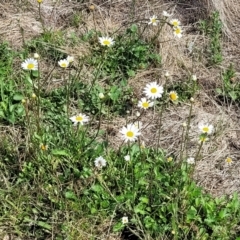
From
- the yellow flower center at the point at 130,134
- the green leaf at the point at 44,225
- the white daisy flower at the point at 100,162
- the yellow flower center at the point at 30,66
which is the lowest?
the green leaf at the point at 44,225

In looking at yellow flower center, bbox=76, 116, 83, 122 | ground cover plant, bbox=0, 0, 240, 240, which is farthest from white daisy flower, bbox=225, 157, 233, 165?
yellow flower center, bbox=76, 116, 83, 122

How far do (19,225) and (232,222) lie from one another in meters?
1.10

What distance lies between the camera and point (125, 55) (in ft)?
11.0

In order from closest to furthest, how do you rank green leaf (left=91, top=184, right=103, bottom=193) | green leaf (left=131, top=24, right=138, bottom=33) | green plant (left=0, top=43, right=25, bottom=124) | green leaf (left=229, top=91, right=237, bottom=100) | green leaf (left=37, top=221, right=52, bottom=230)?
green leaf (left=37, top=221, right=52, bottom=230) → green leaf (left=91, top=184, right=103, bottom=193) → green plant (left=0, top=43, right=25, bottom=124) → green leaf (left=229, top=91, right=237, bottom=100) → green leaf (left=131, top=24, right=138, bottom=33)

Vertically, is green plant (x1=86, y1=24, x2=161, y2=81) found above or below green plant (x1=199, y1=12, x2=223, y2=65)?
below

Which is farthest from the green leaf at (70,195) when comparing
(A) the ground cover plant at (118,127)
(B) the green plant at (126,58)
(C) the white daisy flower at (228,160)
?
(B) the green plant at (126,58)

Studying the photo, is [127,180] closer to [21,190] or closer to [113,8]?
[21,190]

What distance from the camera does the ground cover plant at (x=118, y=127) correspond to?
2473 millimetres

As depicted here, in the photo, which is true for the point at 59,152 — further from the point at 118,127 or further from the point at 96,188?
the point at 118,127

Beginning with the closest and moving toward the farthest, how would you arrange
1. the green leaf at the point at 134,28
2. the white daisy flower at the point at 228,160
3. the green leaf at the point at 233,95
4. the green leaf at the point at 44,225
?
the green leaf at the point at 44,225 → the white daisy flower at the point at 228,160 → the green leaf at the point at 233,95 → the green leaf at the point at 134,28

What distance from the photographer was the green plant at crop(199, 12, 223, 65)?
3.48m

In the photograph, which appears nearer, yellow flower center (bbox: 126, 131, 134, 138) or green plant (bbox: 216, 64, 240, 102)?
yellow flower center (bbox: 126, 131, 134, 138)

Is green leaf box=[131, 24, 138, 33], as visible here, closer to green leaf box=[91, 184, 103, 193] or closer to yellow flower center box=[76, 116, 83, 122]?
yellow flower center box=[76, 116, 83, 122]

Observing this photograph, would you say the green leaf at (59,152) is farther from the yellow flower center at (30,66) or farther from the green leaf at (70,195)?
the yellow flower center at (30,66)
